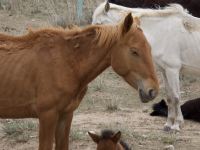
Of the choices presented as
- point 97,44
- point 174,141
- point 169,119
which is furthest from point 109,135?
point 169,119

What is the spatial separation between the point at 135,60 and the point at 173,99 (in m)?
3.18

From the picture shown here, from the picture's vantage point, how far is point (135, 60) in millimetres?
4891

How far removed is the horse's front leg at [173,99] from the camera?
7.87 metres

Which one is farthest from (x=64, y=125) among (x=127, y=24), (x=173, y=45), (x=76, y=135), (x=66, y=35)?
(x=173, y=45)

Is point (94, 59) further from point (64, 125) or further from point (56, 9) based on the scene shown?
point (56, 9)

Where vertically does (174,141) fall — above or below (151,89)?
A: below

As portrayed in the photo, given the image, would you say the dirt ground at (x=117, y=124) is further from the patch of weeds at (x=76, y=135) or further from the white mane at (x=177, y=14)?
the white mane at (x=177, y=14)

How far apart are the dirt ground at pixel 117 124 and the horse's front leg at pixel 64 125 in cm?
132

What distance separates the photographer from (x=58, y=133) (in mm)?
5301

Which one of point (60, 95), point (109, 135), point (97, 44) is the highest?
point (97, 44)

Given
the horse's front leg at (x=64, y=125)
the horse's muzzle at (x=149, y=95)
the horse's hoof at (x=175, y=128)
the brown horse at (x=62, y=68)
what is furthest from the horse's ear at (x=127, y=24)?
the horse's hoof at (x=175, y=128)

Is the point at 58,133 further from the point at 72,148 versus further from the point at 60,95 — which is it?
the point at 72,148

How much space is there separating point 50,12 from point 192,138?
8.62 metres

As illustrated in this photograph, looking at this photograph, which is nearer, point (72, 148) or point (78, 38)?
point (78, 38)
